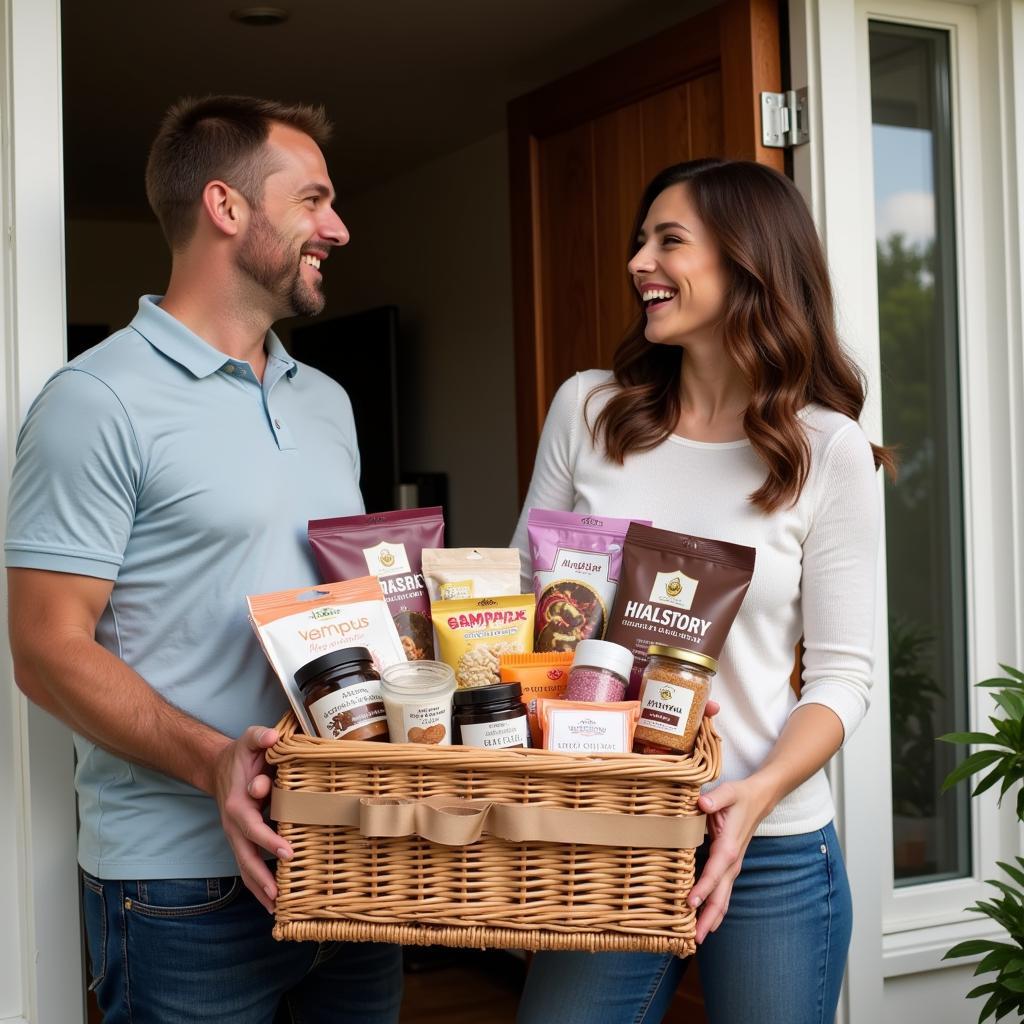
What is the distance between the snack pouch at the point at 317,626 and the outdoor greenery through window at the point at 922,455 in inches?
57.8

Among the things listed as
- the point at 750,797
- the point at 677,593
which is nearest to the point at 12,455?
the point at 677,593

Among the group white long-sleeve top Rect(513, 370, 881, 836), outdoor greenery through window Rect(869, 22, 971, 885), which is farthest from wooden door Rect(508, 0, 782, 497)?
white long-sleeve top Rect(513, 370, 881, 836)

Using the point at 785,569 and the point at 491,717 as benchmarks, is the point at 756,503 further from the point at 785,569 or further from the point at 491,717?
the point at 491,717

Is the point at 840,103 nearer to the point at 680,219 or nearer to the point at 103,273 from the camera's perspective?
the point at 680,219

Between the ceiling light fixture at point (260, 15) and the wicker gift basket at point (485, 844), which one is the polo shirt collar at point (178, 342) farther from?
the ceiling light fixture at point (260, 15)

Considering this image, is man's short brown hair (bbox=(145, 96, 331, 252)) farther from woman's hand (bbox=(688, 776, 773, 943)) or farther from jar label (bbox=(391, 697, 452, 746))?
woman's hand (bbox=(688, 776, 773, 943))

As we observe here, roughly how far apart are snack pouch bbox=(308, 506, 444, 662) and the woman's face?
1.42 ft

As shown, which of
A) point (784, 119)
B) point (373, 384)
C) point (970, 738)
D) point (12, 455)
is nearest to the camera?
point (12, 455)

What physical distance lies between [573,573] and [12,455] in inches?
32.8

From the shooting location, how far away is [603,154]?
2.79 m

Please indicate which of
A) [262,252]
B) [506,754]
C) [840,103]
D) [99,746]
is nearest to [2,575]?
[99,746]

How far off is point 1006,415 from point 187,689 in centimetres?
178

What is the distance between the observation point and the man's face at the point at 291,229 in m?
1.58

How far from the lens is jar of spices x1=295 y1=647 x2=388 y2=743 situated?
123 centimetres
